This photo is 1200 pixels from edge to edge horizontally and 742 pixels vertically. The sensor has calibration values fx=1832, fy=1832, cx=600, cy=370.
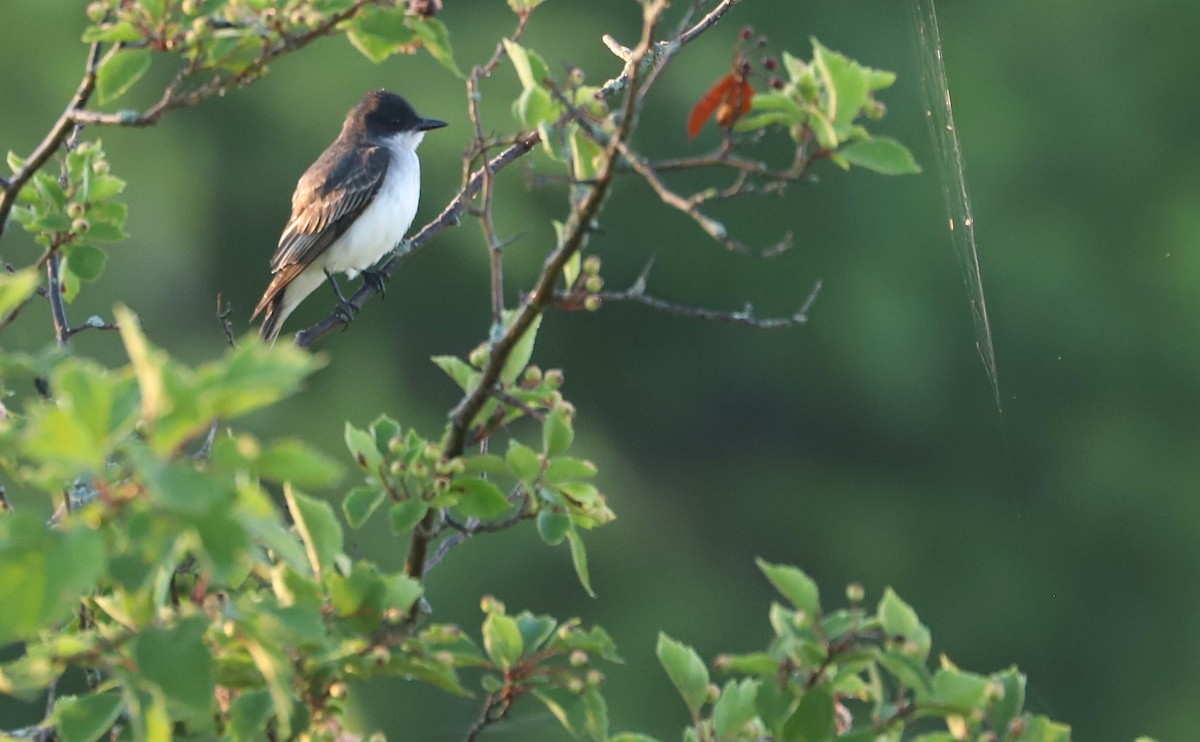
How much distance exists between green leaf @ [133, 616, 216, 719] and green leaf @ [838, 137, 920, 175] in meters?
0.75

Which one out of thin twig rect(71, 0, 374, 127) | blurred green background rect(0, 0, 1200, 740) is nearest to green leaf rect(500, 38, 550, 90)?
thin twig rect(71, 0, 374, 127)

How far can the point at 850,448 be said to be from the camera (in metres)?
12.7

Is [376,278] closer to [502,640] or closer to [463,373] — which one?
[463,373]

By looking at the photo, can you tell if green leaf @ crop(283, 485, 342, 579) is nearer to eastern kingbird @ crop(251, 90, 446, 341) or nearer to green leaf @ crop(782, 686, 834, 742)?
green leaf @ crop(782, 686, 834, 742)

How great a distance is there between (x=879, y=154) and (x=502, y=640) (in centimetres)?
65

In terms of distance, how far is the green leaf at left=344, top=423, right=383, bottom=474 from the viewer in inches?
81.4

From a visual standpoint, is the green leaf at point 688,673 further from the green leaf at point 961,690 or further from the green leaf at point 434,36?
the green leaf at point 434,36

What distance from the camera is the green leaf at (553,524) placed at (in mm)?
2086

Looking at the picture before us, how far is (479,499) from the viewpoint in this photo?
2010 millimetres

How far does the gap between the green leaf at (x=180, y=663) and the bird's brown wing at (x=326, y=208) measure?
12.0ft

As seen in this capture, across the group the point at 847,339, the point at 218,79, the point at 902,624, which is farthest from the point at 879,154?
the point at 847,339

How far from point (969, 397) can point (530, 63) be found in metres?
10.7

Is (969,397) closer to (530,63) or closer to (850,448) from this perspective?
(850,448)

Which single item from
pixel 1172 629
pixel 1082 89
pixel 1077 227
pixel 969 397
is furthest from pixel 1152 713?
pixel 1082 89
